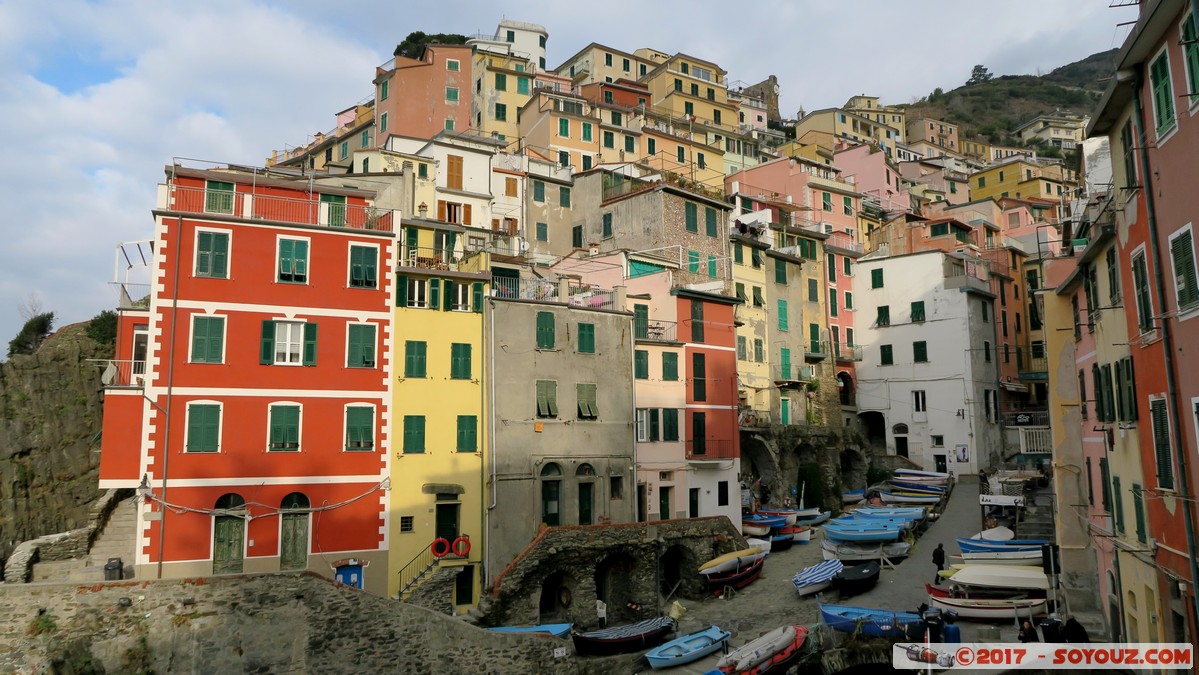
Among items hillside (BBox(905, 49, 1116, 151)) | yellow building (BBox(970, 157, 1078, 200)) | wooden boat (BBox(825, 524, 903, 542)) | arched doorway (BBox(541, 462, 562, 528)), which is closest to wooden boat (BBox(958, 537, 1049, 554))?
wooden boat (BBox(825, 524, 903, 542))

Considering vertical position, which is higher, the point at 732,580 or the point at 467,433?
the point at 467,433

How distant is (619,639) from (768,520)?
1552 centimetres

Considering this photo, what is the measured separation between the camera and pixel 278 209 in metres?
32.0

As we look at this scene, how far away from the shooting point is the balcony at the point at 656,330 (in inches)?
1591

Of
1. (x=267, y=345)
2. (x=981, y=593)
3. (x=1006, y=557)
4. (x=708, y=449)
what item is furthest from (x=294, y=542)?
(x=1006, y=557)

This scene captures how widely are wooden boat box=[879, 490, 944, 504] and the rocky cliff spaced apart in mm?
42013

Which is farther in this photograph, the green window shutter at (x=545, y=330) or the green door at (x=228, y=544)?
the green window shutter at (x=545, y=330)

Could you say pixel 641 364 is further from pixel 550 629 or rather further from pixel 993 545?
pixel 993 545

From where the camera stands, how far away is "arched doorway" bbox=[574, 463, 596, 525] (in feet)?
118

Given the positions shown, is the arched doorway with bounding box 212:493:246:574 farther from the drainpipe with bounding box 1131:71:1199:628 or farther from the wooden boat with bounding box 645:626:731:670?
the drainpipe with bounding box 1131:71:1199:628

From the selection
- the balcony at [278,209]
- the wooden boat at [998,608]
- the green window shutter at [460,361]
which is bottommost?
the wooden boat at [998,608]

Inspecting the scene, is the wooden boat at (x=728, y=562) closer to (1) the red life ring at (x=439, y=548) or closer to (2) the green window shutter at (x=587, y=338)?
(2) the green window shutter at (x=587, y=338)

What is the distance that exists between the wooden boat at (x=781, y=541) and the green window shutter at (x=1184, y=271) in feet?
97.1

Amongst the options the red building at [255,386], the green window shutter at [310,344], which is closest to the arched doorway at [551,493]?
the red building at [255,386]
